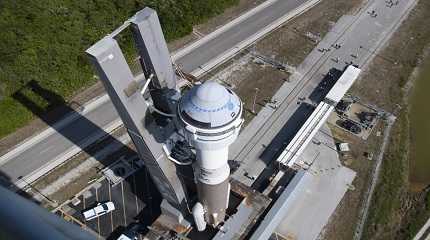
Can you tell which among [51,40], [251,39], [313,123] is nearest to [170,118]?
[313,123]

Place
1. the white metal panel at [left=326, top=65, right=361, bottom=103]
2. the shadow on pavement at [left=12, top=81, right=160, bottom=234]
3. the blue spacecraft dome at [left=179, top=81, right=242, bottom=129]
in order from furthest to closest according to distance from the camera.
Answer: the white metal panel at [left=326, top=65, right=361, bottom=103], the shadow on pavement at [left=12, top=81, right=160, bottom=234], the blue spacecraft dome at [left=179, top=81, right=242, bottom=129]

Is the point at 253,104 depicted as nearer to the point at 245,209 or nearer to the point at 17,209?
the point at 245,209

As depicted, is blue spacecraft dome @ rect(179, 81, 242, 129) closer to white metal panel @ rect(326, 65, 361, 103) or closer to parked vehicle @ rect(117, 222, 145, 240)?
parked vehicle @ rect(117, 222, 145, 240)

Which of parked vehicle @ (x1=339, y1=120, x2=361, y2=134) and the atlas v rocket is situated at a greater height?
the atlas v rocket

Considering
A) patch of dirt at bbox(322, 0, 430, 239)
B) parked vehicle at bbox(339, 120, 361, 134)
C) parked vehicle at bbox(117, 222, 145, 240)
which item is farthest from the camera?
parked vehicle at bbox(339, 120, 361, 134)

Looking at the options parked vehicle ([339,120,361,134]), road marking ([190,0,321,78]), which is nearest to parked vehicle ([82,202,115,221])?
road marking ([190,0,321,78])

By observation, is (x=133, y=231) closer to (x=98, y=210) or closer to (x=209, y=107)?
(x=98, y=210)

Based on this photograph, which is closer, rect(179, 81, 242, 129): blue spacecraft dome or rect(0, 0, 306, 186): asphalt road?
rect(179, 81, 242, 129): blue spacecraft dome
